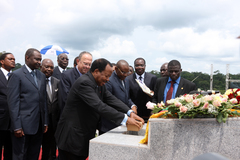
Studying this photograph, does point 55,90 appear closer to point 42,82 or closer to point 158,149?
point 42,82

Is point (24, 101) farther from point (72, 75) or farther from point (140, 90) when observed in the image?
point (140, 90)

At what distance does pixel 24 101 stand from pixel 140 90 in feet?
9.13

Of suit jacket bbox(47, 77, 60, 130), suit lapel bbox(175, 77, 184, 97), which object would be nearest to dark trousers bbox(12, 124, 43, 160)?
suit jacket bbox(47, 77, 60, 130)

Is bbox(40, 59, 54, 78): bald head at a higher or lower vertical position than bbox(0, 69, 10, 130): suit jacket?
higher

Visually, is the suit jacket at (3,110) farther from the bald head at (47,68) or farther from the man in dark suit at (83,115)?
the man in dark suit at (83,115)

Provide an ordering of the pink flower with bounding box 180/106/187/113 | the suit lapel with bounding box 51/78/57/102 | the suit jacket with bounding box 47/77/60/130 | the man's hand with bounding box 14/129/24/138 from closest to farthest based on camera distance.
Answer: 1. the pink flower with bounding box 180/106/187/113
2. the man's hand with bounding box 14/129/24/138
3. the suit jacket with bounding box 47/77/60/130
4. the suit lapel with bounding box 51/78/57/102

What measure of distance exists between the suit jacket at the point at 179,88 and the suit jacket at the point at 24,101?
97.8 inches

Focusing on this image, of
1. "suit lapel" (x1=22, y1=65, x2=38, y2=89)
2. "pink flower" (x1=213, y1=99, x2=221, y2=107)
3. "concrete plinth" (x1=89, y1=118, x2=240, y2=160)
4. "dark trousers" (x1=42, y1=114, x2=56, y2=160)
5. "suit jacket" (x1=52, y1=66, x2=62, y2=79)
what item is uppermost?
"suit jacket" (x1=52, y1=66, x2=62, y2=79)

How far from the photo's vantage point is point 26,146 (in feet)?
13.6

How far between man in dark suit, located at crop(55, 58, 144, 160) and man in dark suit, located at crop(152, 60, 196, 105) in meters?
1.66

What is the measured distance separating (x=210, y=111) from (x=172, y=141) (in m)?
0.61

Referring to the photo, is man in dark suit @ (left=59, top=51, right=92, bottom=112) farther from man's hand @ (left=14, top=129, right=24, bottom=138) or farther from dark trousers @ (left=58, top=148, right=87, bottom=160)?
dark trousers @ (left=58, top=148, right=87, bottom=160)

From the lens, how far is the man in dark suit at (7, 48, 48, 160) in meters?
3.89

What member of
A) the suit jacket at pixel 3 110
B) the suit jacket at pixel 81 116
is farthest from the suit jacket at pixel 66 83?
the suit jacket at pixel 81 116
